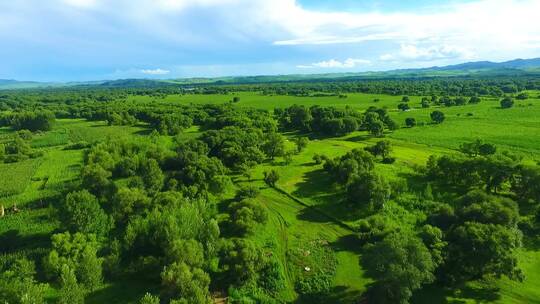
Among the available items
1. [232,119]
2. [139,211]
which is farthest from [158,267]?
[232,119]

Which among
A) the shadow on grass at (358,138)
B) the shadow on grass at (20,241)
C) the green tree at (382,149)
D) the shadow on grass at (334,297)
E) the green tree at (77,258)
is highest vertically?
the green tree at (382,149)

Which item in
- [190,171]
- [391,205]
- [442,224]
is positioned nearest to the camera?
[442,224]

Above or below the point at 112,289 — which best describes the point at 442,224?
above

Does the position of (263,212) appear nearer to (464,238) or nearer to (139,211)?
(139,211)

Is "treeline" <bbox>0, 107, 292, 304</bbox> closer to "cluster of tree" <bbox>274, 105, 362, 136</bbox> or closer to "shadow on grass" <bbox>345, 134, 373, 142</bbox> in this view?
"shadow on grass" <bbox>345, 134, 373, 142</bbox>

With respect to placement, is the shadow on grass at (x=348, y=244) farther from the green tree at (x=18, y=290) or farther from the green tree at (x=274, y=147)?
the green tree at (x=274, y=147)

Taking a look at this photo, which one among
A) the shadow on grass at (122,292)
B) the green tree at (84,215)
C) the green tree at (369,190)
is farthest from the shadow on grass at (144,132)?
the shadow on grass at (122,292)

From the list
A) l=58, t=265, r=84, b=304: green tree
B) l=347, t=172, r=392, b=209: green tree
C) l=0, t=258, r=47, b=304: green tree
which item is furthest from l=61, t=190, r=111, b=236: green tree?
l=347, t=172, r=392, b=209: green tree
